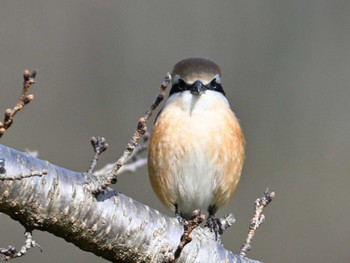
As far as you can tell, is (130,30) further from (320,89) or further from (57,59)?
(320,89)

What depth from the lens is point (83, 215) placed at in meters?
2.51

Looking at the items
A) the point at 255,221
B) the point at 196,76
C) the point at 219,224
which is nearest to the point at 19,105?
the point at 255,221

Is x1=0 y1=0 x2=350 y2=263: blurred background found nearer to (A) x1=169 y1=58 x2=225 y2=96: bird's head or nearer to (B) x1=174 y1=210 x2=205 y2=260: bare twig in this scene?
(A) x1=169 y1=58 x2=225 y2=96: bird's head

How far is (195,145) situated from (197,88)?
30cm

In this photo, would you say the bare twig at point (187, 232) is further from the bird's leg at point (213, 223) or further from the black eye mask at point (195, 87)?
the black eye mask at point (195, 87)

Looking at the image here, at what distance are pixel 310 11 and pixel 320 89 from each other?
0.89 m

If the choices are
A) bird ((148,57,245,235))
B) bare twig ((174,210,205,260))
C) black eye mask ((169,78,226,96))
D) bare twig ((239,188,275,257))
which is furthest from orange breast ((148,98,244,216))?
bare twig ((174,210,205,260))

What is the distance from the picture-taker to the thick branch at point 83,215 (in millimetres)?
2383

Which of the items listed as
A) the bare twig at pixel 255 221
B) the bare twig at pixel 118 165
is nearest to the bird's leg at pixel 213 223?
the bare twig at pixel 255 221

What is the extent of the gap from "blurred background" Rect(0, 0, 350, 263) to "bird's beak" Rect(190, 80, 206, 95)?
9.89 feet

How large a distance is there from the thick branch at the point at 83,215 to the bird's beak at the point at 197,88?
140cm

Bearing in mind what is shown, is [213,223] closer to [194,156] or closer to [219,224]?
[219,224]

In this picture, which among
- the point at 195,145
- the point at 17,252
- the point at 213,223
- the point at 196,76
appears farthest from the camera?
the point at 196,76

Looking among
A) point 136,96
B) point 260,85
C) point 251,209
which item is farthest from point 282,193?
point 136,96
